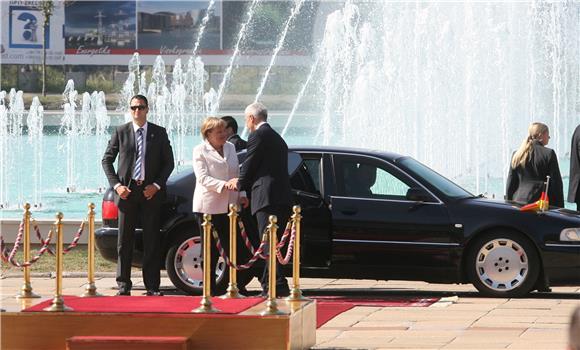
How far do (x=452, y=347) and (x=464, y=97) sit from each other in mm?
22902

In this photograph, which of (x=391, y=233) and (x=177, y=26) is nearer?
(x=391, y=233)

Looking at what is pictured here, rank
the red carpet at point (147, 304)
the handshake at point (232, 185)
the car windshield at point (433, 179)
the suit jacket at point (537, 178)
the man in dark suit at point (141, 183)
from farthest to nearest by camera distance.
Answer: the suit jacket at point (537, 178) < the car windshield at point (433, 179) < the man in dark suit at point (141, 183) < the handshake at point (232, 185) < the red carpet at point (147, 304)

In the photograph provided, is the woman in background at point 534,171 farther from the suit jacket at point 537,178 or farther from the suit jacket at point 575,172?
the suit jacket at point 575,172

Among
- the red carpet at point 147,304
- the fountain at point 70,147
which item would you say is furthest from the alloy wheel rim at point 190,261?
the fountain at point 70,147

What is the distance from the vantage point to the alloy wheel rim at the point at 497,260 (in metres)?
12.8

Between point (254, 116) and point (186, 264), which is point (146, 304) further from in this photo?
point (186, 264)

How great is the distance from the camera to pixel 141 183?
483 inches

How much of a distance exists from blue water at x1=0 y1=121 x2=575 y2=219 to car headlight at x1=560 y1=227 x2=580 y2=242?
280 inches

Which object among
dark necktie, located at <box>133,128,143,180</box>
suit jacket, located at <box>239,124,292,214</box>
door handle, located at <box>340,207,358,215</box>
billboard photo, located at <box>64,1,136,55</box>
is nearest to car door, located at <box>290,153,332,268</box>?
door handle, located at <box>340,207,358,215</box>

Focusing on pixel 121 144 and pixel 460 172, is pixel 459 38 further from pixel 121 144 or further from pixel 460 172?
pixel 121 144

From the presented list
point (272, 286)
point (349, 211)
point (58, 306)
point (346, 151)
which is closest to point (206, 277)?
point (272, 286)

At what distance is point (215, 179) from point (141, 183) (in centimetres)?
77

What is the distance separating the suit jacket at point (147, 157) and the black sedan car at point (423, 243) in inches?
28.6

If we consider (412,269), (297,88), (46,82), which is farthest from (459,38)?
(46,82)
